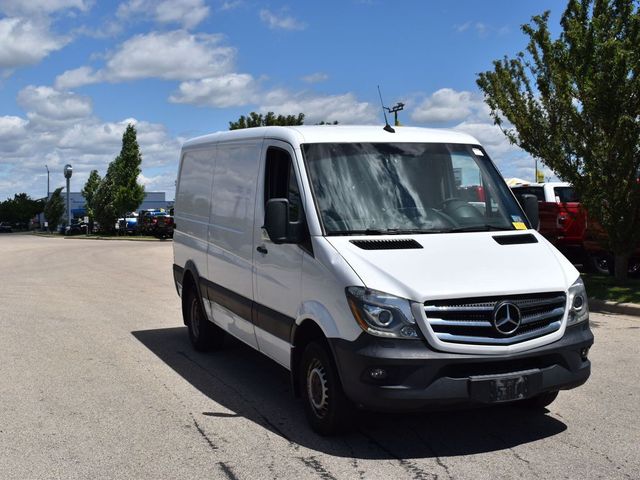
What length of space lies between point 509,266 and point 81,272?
15910mm

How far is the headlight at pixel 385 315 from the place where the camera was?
186 inches

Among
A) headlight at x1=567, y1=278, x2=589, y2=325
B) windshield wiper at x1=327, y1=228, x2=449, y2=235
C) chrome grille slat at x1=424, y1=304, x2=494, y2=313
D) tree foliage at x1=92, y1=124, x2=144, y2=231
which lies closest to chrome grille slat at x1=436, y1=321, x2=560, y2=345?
chrome grille slat at x1=424, y1=304, x2=494, y2=313

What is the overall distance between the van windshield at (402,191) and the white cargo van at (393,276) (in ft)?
0.04

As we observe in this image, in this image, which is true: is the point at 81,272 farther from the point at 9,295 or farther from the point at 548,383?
the point at 548,383

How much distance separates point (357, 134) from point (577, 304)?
2.10 metres

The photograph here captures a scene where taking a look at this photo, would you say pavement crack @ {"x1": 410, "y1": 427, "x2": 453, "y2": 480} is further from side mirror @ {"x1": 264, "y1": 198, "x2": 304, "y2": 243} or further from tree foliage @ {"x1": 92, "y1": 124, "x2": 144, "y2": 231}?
tree foliage @ {"x1": 92, "y1": 124, "x2": 144, "y2": 231}

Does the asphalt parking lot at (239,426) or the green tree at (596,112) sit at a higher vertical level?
the green tree at (596,112)

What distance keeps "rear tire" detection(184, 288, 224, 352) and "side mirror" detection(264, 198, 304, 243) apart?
2933 mm

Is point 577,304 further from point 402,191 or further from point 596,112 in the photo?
point 596,112

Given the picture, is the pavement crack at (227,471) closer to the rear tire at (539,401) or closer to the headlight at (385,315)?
the headlight at (385,315)

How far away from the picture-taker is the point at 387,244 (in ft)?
17.2

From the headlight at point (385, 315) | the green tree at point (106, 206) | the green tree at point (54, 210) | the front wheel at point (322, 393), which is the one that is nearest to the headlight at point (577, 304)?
the headlight at point (385, 315)

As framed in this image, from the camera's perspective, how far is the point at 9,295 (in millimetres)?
14062

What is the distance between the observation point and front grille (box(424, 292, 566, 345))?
4.75 metres
